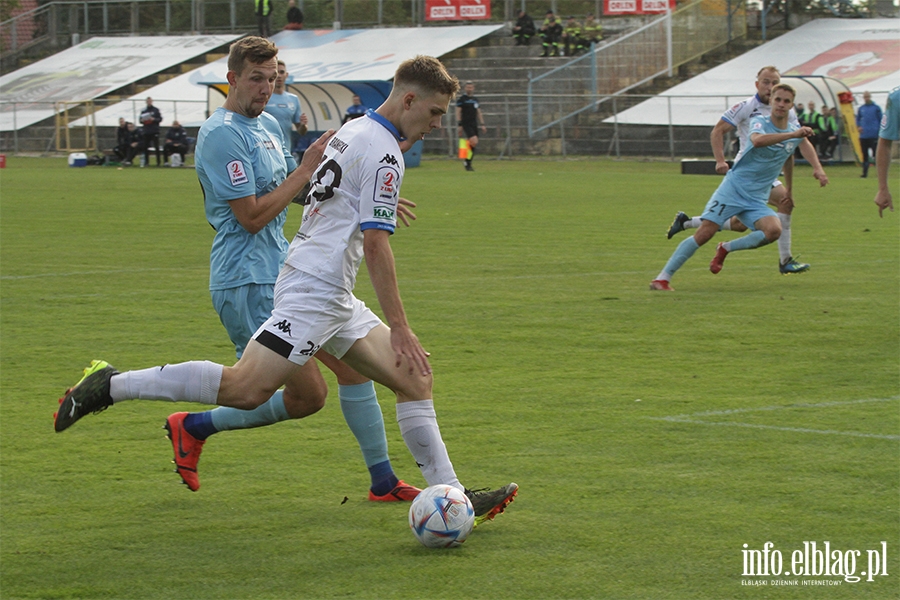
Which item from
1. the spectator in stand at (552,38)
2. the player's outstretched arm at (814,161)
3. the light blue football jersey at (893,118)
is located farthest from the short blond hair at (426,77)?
the spectator in stand at (552,38)

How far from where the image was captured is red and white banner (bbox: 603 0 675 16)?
4354 cm

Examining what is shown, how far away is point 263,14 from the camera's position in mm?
43344

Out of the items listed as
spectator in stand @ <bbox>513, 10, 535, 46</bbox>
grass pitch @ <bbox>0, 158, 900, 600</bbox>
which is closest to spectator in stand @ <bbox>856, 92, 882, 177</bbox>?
spectator in stand @ <bbox>513, 10, 535, 46</bbox>

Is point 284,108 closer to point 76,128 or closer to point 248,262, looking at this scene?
point 248,262

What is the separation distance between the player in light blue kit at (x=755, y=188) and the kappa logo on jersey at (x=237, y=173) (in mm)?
7055

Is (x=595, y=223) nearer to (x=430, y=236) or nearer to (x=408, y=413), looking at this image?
(x=430, y=236)

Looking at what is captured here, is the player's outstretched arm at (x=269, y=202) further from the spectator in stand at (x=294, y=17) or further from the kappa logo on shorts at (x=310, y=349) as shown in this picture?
the spectator in stand at (x=294, y=17)

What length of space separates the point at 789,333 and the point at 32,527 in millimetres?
6167

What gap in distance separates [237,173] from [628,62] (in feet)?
119

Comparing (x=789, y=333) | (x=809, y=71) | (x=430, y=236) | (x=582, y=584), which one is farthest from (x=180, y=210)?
(x=809, y=71)

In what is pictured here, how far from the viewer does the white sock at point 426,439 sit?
4.87m

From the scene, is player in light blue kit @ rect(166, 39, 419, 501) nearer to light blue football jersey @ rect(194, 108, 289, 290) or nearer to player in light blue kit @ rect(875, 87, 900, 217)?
light blue football jersey @ rect(194, 108, 289, 290)

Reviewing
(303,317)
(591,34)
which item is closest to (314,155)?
(303,317)

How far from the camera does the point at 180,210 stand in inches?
803
